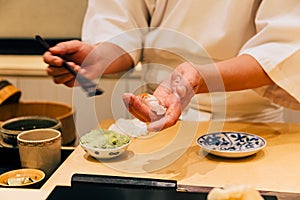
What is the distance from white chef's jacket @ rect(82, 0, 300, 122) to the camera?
4.24 feet

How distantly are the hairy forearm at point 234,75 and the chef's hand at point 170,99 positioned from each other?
0.24 ft

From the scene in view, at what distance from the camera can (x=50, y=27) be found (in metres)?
2.46

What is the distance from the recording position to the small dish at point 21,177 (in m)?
1.05

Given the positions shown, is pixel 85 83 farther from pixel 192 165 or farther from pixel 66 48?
pixel 192 165

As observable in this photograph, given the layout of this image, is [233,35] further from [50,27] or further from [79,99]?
[50,27]

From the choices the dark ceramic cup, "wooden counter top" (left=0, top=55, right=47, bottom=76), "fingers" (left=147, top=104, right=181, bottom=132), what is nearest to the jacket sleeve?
"fingers" (left=147, top=104, right=181, bottom=132)

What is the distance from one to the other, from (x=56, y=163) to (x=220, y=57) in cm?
60

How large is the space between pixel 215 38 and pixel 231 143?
0.35 meters

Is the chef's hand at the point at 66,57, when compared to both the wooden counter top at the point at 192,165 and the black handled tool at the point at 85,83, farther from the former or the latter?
the wooden counter top at the point at 192,165

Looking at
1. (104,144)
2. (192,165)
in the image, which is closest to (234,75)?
(192,165)

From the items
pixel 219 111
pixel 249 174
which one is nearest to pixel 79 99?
pixel 219 111

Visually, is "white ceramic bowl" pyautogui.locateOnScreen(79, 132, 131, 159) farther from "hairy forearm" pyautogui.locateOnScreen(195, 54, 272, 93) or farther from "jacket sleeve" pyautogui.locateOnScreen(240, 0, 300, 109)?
"jacket sleeve" pyautogui.locateOnScreen(240, 0, 300, 109)

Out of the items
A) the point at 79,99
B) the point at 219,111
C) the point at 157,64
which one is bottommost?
the point at 79,99

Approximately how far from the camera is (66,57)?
55.8 inches
